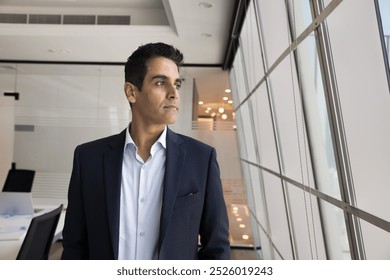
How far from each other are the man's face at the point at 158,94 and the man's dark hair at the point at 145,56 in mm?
14

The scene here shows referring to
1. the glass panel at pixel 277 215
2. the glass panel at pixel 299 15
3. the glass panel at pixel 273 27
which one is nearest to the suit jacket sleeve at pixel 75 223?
the glass panel at pixel 299 15

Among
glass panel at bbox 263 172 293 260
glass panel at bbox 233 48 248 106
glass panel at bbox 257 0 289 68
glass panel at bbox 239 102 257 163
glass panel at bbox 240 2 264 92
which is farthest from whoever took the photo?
glass panel at bbox 233 48 248 106

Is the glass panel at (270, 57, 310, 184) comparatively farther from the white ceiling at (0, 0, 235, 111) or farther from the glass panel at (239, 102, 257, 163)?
the glass panel at (239, 102, 257, 163)

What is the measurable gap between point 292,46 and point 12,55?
1879 mm

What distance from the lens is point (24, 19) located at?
7.42ft

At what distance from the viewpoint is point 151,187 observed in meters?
1.15

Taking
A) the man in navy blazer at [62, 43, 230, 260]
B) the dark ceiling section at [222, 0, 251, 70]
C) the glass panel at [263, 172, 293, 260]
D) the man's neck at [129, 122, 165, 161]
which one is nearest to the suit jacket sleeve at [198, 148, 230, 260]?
the man in navy blazer at [62, 43, 230, 260]

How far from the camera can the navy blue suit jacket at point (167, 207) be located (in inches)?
41.9

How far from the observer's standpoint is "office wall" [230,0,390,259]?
1.03 meters

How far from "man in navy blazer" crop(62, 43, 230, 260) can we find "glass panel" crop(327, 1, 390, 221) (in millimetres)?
500

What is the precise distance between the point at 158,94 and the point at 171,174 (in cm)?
28

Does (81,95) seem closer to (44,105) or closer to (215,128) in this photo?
(44,105)

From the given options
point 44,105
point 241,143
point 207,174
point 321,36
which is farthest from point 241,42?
point 207,174

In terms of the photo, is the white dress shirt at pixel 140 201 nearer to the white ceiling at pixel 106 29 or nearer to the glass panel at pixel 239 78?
the white ceiling at pixel 106 29
